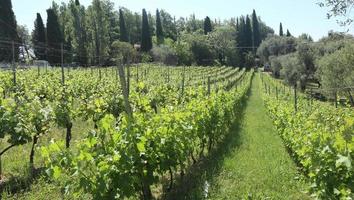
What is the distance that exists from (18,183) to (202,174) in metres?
3.78

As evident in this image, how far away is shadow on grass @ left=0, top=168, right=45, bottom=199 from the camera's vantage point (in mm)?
7461

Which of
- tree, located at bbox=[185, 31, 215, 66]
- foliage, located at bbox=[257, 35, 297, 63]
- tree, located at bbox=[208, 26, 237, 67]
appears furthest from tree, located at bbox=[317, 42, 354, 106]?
tree, located at bbox=[208, 26, 237, 67]

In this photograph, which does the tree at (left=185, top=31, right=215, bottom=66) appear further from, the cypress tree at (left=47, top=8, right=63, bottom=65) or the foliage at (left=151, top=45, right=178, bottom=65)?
the cypress tree at (left=47, top=8, right=63, bottom=65)

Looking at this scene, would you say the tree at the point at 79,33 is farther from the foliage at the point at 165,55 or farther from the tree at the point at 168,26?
the tree at the point at 168,26

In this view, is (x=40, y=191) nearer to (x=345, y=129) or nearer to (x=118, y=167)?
(x=118, y=167)

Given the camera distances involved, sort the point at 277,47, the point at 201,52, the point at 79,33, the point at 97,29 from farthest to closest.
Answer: the point at 201,52
the point at 277,47
the point at 97,29
the point at 79,33

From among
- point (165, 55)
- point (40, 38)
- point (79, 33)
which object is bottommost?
point (165, 55)

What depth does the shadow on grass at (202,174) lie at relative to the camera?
7371 millimetres

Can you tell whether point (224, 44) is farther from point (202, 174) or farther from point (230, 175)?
point (202, 174)

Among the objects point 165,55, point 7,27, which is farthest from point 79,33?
point 165,55

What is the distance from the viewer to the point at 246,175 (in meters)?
8.95

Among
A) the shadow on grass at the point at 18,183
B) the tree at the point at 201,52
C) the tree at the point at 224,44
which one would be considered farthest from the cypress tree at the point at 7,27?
the tree at the point at 224,44

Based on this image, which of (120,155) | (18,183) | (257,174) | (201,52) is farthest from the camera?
(201,52)

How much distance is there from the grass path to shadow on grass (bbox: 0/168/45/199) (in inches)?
138
